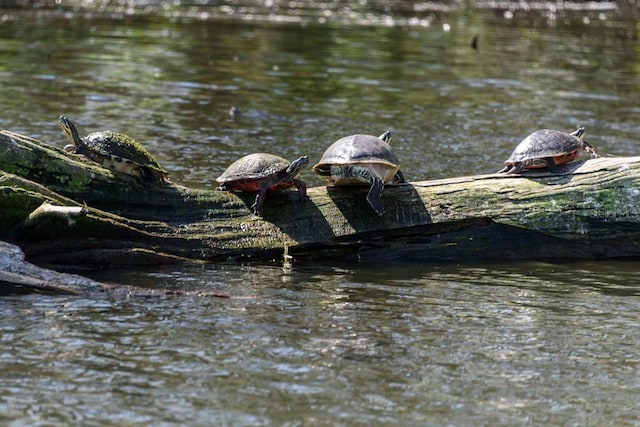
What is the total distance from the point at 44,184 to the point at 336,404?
12.1 ft

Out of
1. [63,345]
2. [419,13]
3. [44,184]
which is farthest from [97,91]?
[419,13]

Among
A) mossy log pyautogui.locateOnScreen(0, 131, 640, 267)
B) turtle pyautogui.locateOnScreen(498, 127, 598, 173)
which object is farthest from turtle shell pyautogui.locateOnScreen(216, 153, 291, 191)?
turtle pyautogui.locateOnScreen(498, 127, 598, 173)

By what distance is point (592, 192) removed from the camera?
9.18 metres

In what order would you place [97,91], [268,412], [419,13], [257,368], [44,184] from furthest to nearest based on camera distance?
[419,13] < [97,91] < [44,184] < [257,368] < [268,412]

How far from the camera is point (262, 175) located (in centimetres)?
882

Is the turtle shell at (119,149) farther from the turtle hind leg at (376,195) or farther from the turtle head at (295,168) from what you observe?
the turtle hind leg at (376,195)

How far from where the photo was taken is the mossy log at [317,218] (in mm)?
8344

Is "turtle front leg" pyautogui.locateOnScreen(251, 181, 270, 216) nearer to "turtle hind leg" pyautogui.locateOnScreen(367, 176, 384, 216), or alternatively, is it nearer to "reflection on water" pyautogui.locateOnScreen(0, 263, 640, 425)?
"reflection on water" pyautogui.locateOnScreen(0, 263, 640, 425)

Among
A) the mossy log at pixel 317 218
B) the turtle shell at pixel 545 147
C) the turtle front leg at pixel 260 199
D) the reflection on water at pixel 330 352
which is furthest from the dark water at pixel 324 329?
the turtle shell at pixel 545 147

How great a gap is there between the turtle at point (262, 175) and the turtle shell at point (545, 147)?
2010mm

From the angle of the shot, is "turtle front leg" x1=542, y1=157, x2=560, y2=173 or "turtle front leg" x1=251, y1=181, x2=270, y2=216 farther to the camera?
"turtle front leg" x1=542, y1=157, x2=560, y2=173

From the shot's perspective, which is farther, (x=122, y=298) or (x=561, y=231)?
(x=561, y=231)

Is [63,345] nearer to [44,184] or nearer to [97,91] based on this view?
[44,184]

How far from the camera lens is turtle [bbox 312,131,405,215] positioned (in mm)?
8820
